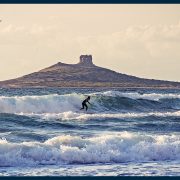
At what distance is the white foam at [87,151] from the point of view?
1770 cm

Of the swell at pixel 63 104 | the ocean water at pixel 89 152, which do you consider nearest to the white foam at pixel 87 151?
the ocean water at pixel 89 152

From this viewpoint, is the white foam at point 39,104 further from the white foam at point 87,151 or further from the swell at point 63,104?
the white foam at point 87,151

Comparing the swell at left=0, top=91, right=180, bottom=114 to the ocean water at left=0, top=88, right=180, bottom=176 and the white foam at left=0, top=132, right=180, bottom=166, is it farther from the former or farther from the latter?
the white foam at left=0, top=132, right=180, bottom=166

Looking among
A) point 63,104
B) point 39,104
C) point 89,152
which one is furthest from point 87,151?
point 63,104

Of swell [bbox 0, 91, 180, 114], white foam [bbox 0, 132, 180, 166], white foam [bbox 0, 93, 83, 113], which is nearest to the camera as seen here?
white foam [bbox 0, 132, 180, 166]

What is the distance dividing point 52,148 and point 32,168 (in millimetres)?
1993

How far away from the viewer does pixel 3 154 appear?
1769 cm

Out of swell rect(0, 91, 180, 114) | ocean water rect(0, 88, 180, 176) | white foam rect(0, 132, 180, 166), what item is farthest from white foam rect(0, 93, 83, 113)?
white foam rect(0, 132, 180, 166)

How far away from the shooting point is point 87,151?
1848 centimetres

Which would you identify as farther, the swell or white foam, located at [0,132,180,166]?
the swell

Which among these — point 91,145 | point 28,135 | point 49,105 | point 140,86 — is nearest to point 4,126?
point 28,135

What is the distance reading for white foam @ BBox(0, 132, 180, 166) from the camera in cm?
1770

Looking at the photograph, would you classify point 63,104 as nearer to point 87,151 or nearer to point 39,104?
point 39,104

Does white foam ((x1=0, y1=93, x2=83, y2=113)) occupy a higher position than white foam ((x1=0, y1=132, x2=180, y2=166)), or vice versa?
white foam ((x1=0, y1=93, x2=83, y2=113))
